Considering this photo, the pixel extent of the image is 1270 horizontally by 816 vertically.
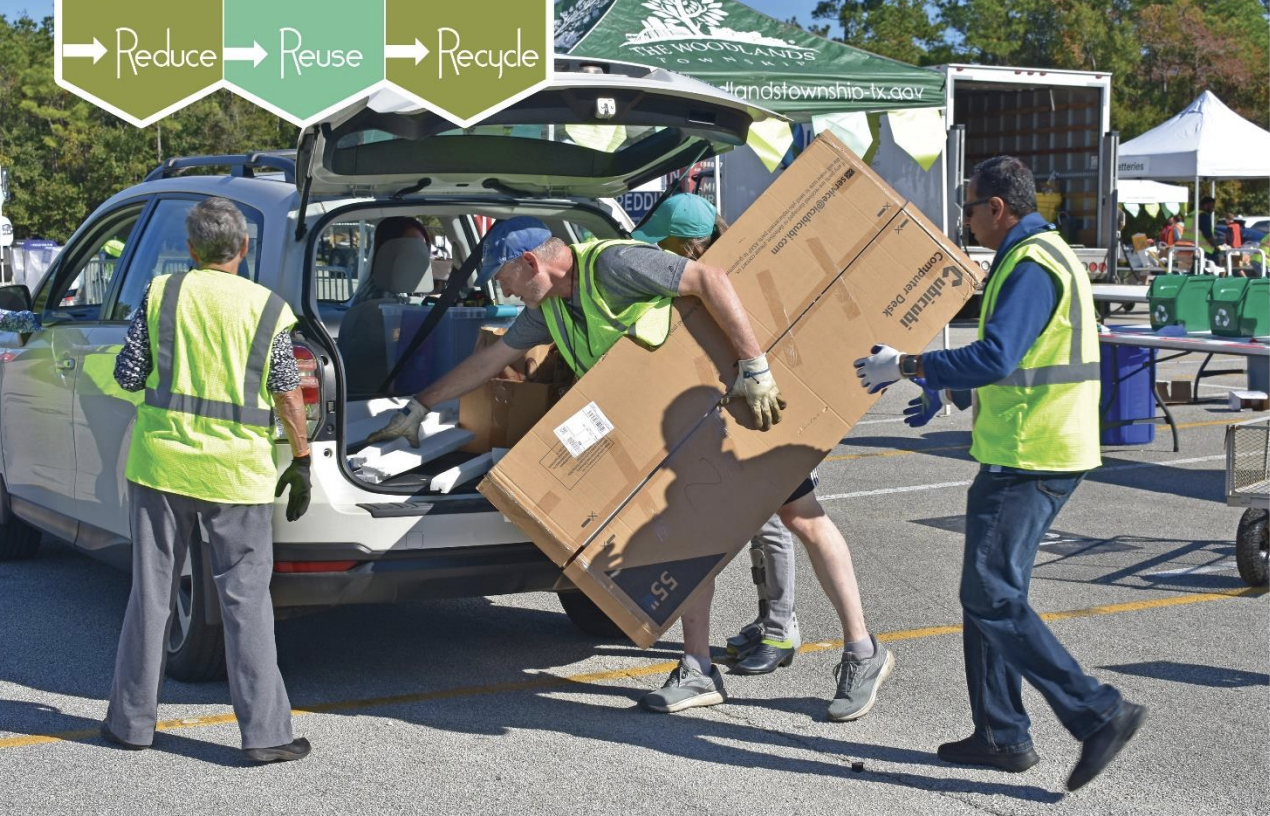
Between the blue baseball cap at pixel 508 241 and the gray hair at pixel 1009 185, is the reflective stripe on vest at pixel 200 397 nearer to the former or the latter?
the blue baseball cap at pixel 508 241

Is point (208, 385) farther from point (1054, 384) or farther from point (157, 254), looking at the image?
point (1054, 384)

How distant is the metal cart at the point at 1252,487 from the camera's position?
687cm

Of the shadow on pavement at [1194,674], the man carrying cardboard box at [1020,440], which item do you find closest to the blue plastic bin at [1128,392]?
the shadow on pavement at [1194,674]

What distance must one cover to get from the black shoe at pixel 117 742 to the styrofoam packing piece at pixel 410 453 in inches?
44.4

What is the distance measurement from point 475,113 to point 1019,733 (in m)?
2.81

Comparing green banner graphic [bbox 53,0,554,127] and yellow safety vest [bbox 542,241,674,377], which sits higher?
green banner graphic [bbox 53,0,554,127]

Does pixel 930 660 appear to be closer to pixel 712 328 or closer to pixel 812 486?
pixel 812 486

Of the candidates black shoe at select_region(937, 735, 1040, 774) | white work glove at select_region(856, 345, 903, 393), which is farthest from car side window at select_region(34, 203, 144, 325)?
black shoe at select_region(937, 735, 1040, 774)

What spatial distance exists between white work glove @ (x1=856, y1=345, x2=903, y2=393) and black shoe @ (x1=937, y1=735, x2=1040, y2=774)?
44.6 inches

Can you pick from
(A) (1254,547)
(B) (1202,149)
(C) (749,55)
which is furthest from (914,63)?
(A) (1254,547)

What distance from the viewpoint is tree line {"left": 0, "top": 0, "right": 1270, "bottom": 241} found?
148 ft

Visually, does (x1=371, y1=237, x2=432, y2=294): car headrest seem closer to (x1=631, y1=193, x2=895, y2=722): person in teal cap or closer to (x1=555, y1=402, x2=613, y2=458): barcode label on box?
(x1=631, y1=193, x2=895, y2=722): person in teal cap

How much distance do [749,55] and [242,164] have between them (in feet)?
21.7

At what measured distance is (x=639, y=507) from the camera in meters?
5.03
